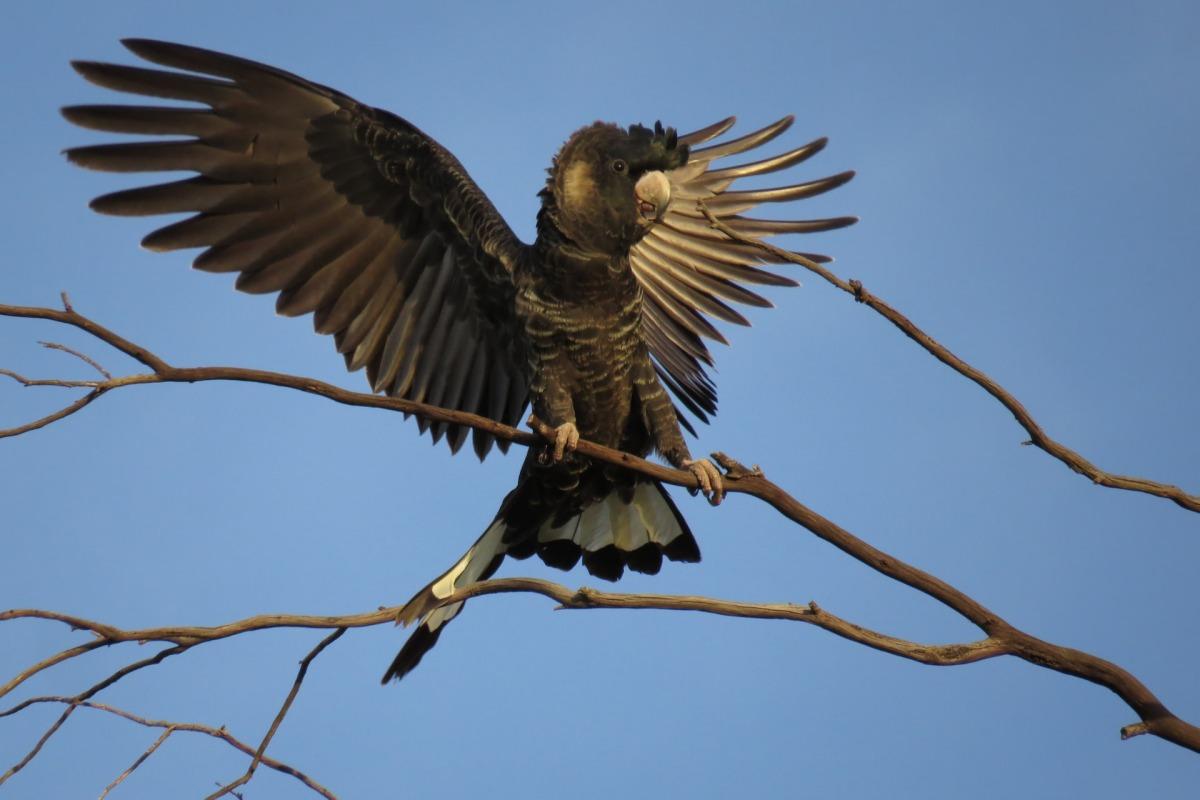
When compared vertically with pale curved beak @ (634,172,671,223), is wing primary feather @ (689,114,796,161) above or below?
above

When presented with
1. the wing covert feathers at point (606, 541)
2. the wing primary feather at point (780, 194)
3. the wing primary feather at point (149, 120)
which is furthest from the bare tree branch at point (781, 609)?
the wing primary feather at point (780, 194)

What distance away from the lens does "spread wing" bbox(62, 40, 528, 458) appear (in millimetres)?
6145

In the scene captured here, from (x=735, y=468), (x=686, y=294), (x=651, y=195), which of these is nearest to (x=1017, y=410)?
(x=735, y=468)

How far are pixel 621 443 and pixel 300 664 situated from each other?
234cm

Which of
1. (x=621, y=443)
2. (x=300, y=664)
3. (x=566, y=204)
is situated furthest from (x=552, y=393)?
(x=300, y=664)

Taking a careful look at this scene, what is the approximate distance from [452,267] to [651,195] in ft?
4.63

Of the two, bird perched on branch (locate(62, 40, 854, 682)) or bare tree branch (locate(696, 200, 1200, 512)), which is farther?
bird perched on branch (locate(62, 40, 854, 682))

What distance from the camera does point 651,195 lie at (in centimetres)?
608

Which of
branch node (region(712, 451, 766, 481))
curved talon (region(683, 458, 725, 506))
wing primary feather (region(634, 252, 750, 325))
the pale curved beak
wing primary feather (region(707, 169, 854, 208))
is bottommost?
branch node (region(712, 451, 766, 481))

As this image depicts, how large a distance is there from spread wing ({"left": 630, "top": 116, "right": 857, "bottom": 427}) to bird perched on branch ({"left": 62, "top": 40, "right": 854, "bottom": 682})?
0.13 ft

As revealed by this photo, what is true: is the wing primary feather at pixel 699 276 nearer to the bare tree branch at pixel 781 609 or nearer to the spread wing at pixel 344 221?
the spread wing at pixel 344 221

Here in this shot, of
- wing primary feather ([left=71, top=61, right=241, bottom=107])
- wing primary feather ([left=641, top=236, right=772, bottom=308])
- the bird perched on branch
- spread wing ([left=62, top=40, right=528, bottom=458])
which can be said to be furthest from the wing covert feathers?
wing primary feather ([left=71, top=61, right=241, bottom=107])

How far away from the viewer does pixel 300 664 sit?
473cm

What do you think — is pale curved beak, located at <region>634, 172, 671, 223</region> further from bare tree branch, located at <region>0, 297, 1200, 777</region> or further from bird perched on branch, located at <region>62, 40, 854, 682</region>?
bare tree branch, located at <region>0, 297, 1200, 777</region>
